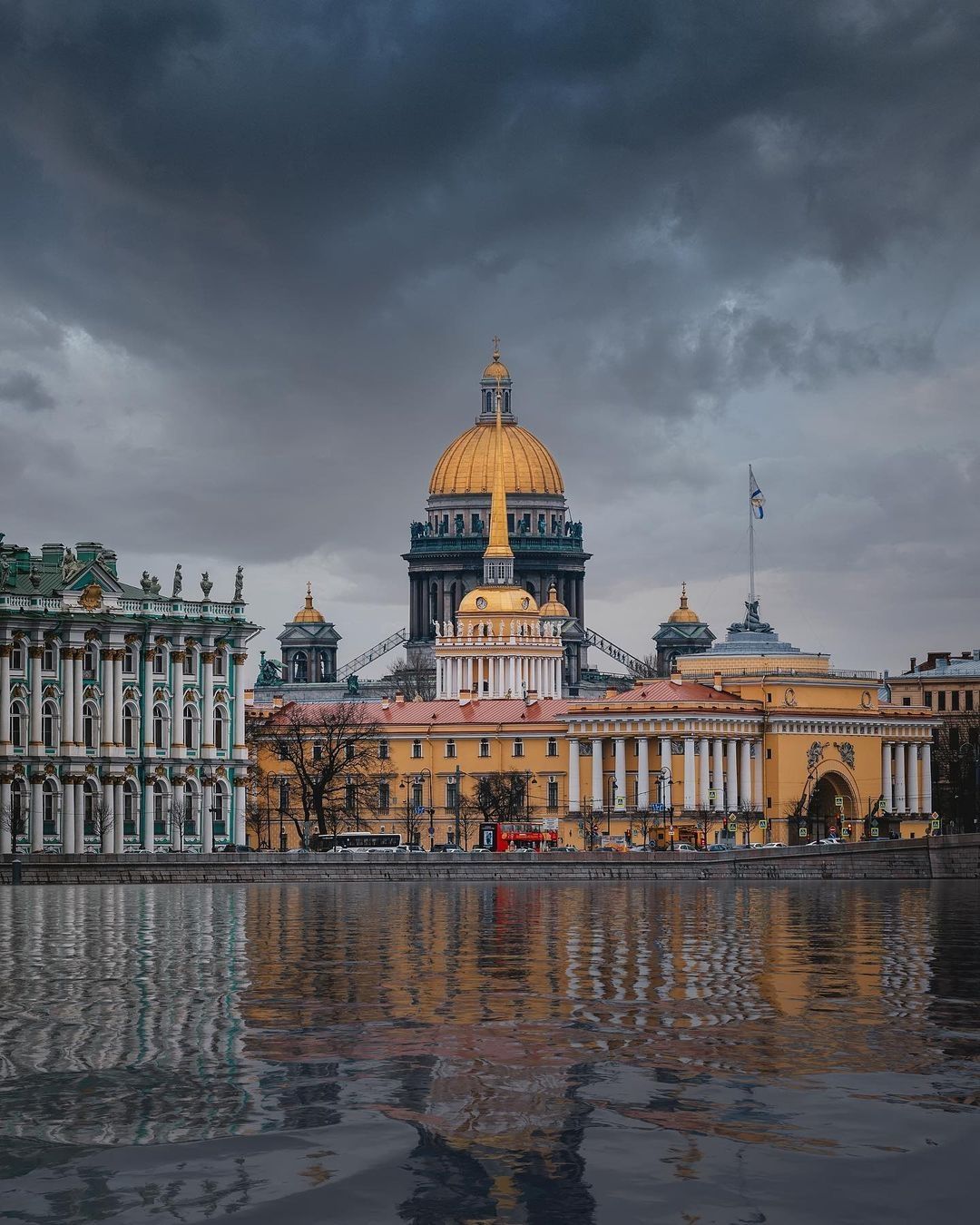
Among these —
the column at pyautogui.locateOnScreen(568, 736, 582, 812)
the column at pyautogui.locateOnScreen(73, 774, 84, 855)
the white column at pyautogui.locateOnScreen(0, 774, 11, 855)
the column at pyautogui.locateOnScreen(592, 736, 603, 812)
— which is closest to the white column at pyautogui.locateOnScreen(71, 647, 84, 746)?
the column at pyautogui.locateOnScreen(73, 774, 84, 855)

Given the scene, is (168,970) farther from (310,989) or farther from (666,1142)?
(666,1142)

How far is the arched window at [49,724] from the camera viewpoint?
360ft

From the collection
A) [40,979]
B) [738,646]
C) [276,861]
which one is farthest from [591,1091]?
[738,646]

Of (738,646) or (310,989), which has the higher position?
(738,646)

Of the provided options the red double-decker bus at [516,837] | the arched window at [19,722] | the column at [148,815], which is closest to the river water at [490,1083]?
the arched window at [19,722]

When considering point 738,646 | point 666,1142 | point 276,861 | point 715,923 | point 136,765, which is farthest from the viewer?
point 738,646

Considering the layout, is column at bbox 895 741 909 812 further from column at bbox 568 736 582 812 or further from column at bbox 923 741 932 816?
column at bbox 568 736 582 812

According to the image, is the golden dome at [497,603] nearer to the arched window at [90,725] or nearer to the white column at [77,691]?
the arched window at [90,725]

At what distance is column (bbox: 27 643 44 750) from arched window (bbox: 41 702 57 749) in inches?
13.3

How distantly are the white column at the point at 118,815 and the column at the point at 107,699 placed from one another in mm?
479

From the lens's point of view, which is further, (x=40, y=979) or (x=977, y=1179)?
(x=40, y=979)

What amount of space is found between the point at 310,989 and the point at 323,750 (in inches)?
3969

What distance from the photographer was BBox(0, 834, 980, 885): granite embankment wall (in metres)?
94.9

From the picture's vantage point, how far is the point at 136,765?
4397 inches
